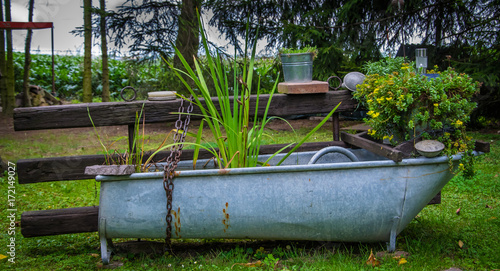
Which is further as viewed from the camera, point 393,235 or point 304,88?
point 304,88

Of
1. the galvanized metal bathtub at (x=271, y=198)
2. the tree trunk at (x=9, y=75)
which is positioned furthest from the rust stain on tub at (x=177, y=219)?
the tree trunk at (x=9, y=75)

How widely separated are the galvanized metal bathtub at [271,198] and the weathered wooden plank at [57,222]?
37 centimetres

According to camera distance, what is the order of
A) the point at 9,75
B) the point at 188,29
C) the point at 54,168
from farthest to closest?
1. the point at 9,75
2. the point at 188,29
3. the point at 54,168

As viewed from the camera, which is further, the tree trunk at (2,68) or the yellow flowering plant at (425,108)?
the tree trunk at (2,68)

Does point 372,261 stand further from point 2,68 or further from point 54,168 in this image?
point 2,68

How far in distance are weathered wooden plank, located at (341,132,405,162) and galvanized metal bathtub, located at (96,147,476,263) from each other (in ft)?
0.14

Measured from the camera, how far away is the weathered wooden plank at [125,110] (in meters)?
2.66

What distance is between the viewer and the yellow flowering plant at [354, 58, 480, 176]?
220 centimetres

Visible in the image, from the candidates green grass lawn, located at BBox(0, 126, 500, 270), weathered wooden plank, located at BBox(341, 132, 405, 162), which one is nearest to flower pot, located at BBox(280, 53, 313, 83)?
weathered wooden plank, located at BBox(341, 132, 405, 162)

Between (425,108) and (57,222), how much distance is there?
2.24 m

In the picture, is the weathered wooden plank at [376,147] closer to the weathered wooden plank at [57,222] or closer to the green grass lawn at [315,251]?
the green grass lawn at [315,251]

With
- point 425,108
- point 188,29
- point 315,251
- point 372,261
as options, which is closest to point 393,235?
point 372,261

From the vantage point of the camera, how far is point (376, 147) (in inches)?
93.3

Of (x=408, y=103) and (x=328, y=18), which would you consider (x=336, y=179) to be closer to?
(x=408, y=103)
